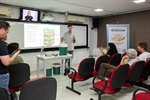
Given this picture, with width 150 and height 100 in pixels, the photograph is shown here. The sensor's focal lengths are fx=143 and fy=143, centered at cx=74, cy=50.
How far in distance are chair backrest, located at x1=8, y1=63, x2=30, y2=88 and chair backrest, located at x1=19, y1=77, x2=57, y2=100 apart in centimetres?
96

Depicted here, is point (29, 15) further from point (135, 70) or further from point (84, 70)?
point (135, 70)

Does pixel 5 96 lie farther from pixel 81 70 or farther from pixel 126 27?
pixel 126 27

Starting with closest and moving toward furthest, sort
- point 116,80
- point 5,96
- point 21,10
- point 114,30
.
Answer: point 5,96
point 116,80
point 21,10
point 114,30

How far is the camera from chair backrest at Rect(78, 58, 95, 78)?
2984 millimetres

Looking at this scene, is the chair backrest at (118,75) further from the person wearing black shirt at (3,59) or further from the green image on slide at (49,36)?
the green image on slide at (49,36)

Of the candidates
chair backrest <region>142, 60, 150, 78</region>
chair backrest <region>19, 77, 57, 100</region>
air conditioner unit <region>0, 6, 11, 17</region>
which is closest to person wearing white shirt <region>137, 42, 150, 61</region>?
chair backrest <region>142, 60, 150, 78</region>

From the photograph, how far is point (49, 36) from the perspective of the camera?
5.46m

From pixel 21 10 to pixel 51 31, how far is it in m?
1.33

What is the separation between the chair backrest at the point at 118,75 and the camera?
2.36m

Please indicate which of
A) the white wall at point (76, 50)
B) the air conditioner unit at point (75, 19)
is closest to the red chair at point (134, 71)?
the white wall at point (76, 50)

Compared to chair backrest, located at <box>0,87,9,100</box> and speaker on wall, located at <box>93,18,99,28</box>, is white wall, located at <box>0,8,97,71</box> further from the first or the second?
chair backrest, located at <box>0,87,9,100</box>

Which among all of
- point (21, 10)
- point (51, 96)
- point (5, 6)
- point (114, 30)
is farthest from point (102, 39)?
point (51, 96)

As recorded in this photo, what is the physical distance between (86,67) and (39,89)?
1.63 m

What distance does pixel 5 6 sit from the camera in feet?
14.0
